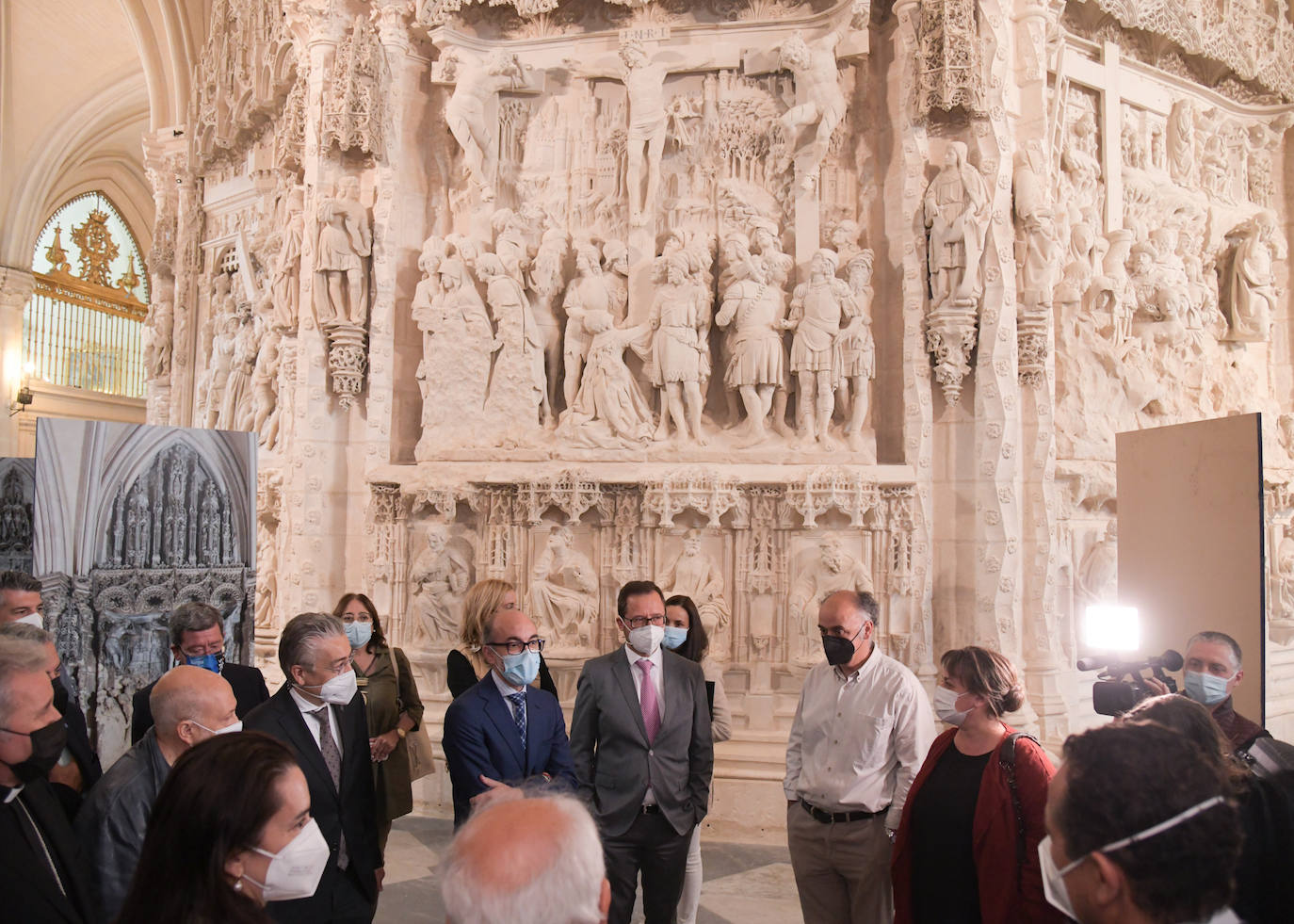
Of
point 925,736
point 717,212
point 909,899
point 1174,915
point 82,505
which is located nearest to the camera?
point 1174,915

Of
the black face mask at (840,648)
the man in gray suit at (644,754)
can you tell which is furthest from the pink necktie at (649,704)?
the black face mask at (840,648)

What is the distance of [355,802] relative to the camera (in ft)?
11.4

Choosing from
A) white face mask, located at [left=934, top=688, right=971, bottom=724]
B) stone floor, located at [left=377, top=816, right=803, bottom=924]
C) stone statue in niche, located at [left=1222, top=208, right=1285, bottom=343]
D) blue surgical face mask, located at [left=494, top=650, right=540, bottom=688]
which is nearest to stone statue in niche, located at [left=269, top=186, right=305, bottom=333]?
stone floor, located at [left=377, top=816, right=803, bottom=924]

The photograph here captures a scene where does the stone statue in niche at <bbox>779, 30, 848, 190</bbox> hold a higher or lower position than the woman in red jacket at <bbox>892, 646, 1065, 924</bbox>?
higher

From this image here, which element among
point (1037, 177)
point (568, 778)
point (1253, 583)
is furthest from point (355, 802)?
point (1037, 177)

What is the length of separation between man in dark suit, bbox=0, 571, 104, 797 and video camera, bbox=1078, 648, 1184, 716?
126 inches

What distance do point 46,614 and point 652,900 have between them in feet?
9.31

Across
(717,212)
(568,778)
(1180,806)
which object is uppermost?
(717,212)

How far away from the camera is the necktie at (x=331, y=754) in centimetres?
344

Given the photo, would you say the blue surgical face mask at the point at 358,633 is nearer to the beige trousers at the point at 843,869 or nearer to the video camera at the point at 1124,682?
the beige trousers at the point at 843,869

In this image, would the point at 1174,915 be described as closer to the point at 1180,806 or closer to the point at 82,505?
the point at 1180,806

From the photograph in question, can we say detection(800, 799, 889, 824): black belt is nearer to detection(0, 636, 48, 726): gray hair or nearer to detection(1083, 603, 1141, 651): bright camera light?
detection(1083, 603, 1141, 651): bright camera light

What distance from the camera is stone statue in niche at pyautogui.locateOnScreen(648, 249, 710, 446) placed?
761 cm

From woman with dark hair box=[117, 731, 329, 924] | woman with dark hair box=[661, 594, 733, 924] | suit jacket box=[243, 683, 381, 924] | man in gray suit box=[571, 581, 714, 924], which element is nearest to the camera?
woman with dark hair box=[117, 731, 329, 924]
